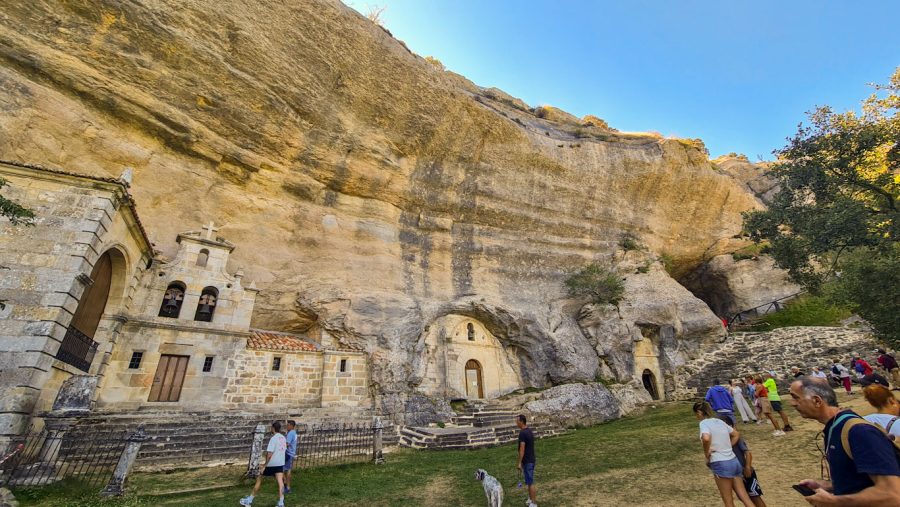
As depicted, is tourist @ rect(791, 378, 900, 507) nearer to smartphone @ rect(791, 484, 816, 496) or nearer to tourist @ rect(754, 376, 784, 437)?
smartphone @ rect(791, 484, 816, 496)

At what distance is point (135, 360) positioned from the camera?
14008mm

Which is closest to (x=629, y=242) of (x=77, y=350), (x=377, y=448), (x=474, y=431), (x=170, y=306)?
(x=474, y=431)

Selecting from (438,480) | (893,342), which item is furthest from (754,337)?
(438,480)

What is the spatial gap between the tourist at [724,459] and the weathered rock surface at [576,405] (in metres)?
11.9

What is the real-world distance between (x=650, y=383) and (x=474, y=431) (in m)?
15.1

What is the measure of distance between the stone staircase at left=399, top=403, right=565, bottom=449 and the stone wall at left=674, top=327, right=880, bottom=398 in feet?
37.8

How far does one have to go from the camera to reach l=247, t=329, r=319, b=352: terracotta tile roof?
16094mm

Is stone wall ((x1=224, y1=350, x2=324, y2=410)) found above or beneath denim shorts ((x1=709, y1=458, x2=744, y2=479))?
above

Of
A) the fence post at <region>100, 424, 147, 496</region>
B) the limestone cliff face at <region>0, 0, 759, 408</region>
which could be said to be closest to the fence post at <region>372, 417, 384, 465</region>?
the limestone cliff face at <region>0, 0, 759, 408</region>

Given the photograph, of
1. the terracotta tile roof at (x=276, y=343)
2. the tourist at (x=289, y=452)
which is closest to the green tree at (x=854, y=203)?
the tourist at (x=289, y=452)

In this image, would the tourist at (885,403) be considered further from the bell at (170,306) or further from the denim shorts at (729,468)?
the bell at (170,306)

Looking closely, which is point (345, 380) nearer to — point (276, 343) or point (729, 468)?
point (276, 343)

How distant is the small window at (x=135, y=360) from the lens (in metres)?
13.9

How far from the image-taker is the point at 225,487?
8.82 metres
